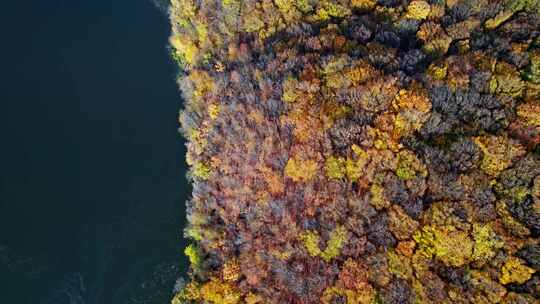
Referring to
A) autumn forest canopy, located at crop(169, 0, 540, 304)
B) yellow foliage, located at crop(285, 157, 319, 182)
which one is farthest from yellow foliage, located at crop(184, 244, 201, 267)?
yellow foliage, located at crop(285, 157, 319, 182)

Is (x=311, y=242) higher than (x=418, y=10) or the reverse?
the reverse

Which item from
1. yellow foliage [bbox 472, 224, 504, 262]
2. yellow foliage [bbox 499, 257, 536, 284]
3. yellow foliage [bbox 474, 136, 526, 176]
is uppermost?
yellow foliage [bbox 474, 136, 526, 176]

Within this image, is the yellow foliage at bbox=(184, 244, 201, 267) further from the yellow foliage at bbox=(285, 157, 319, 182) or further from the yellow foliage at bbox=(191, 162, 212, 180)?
the yellow foliage at bbox=(285, 157, 319, 182)

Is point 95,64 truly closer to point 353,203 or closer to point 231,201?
point 231,201

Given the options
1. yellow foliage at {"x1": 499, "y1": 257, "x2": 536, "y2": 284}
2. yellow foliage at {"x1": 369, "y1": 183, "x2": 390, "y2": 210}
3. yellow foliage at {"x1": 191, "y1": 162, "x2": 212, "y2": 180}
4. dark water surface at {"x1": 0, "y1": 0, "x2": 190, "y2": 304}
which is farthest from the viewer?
dark water surface at {"x1": 0, "y1": 0, "x2": 190, "y2": 304}

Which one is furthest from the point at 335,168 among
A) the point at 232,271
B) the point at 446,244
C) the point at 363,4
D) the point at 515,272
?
the point at 363,4

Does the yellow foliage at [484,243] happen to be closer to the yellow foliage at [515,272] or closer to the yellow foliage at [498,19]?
the yellow foliage at [515,272]

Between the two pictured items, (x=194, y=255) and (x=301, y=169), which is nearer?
(x=301, y=169)

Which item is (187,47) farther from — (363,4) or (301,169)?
(301,169)
